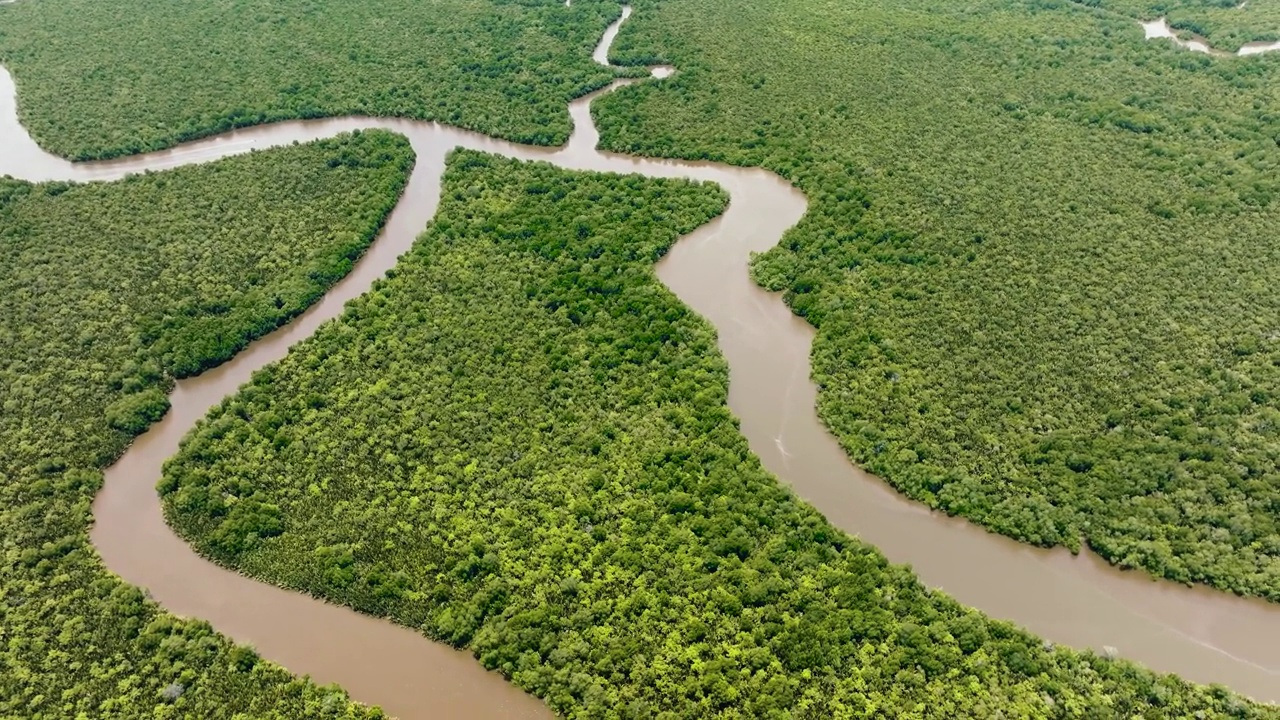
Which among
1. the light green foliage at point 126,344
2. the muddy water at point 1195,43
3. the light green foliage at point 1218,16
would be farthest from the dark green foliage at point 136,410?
the light green foliage at point 1218,16

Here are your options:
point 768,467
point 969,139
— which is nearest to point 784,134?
point 969,139

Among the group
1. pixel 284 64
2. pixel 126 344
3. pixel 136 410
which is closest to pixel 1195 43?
pixel 284 64

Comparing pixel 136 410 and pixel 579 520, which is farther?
pixel 136 410

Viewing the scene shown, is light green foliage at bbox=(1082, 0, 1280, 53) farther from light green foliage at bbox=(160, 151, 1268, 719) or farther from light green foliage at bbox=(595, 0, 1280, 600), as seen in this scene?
light green foliage at bbox=(160, 151, 1268, 719)

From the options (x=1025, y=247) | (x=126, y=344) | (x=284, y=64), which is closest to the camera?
(x=126, y=344)

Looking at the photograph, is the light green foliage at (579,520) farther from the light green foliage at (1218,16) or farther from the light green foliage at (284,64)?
the light green foliage at (1218,16)

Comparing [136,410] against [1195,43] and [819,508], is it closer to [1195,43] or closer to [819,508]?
[819,508]
